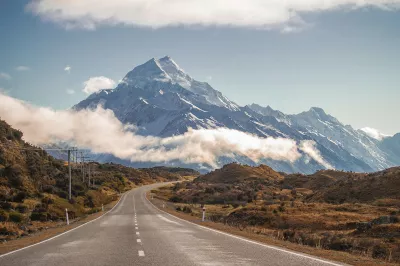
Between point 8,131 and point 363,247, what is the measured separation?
232ft

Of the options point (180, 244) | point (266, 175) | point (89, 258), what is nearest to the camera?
point (89, 258)

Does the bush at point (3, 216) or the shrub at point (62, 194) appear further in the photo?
the shrub at point (62, 194)

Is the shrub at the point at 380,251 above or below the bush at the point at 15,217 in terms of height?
above

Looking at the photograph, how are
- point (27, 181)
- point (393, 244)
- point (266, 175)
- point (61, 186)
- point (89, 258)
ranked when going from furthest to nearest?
point (266, 175) < point (61, 186) < point (27, 181) < point (393, 244) < point (89, 258)

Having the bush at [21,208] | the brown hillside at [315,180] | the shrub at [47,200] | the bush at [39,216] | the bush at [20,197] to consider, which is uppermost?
the brown hillside at [315,180]

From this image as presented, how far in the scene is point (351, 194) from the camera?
2454 inches

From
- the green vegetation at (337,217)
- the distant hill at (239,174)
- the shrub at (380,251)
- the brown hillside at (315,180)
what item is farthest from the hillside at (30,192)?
the distant hill at (239,174)

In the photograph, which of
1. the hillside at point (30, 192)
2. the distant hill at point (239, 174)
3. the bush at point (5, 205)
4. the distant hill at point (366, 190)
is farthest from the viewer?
A: the distant hill at point (239, 174)

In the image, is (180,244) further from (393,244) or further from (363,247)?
(393,244)

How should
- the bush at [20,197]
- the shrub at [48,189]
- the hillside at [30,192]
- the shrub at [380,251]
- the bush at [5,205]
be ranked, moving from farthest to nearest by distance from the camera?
the shrub at [48,189], the bush at [20,197], the bush at [5,205], the hillside at [30,192], the shrub at [380,251]

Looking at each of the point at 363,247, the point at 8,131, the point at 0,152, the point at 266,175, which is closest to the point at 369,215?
the point at 363,247

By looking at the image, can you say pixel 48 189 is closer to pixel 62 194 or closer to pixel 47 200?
pixel 62 194

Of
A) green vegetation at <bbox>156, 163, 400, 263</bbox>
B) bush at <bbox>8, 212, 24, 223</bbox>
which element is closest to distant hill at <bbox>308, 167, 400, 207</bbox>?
green vegetation at <bbox>156, 163, 400, 263</bbox>

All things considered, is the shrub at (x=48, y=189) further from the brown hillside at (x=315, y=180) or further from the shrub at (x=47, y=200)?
the brown hillside at (x=315, y=180)
